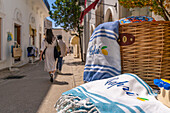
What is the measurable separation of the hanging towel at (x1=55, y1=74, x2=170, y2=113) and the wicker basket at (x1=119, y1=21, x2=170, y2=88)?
159mm

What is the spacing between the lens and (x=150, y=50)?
130cm

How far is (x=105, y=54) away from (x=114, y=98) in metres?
0.56

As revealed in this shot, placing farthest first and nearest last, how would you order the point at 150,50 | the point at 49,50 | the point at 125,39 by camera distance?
the point at 49,50
the point at 125,39
the point at 150,50

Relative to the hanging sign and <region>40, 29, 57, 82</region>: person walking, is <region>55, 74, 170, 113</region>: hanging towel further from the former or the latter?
<region>40, 29, 57, 82</region>: person walking

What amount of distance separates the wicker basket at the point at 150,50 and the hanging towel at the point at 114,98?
6.3 inches

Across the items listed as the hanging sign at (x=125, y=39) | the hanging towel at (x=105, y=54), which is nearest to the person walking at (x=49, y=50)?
the hanging towel at (x=105, y=54)

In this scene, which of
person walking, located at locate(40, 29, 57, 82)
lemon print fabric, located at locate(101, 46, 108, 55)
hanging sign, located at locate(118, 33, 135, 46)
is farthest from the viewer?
person walking, located at locate(40, 29, 57, 82)

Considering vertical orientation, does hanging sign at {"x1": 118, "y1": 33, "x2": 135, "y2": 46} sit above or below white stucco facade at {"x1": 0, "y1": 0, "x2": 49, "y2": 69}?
below

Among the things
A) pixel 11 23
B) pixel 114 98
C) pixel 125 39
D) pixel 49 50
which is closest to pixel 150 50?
pixel 125 39

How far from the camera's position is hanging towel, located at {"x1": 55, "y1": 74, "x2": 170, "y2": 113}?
917 millimetres

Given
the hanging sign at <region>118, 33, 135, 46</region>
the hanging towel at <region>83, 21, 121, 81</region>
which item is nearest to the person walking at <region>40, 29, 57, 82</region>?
the hanging towel at <region>83, 21, 121, 81</region>

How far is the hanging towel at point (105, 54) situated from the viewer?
4.85 feet

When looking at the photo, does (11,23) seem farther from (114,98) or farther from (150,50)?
(114,98)

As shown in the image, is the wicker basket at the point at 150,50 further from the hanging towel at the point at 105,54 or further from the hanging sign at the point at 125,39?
the hanging towel at the point at 105,54
